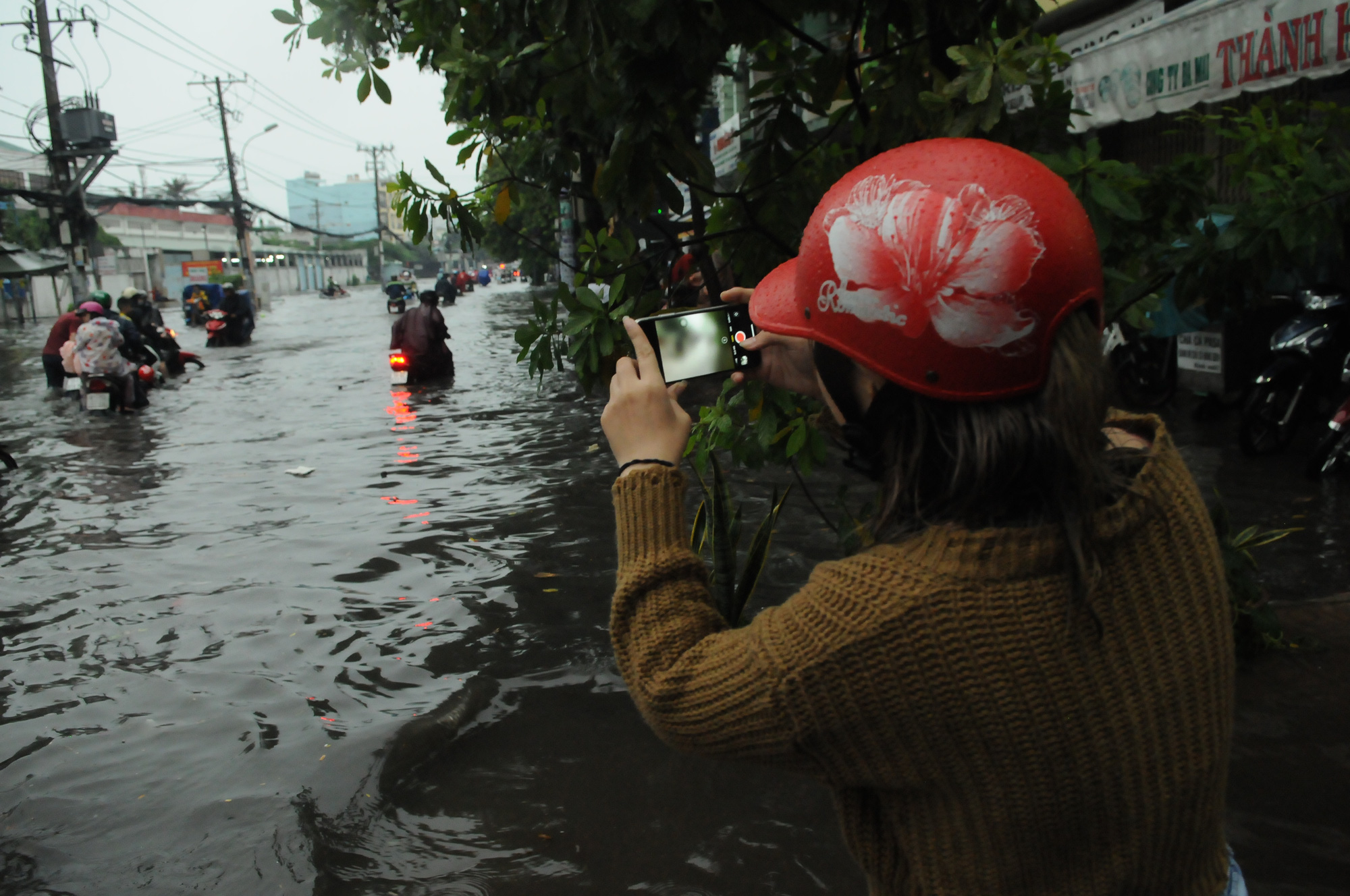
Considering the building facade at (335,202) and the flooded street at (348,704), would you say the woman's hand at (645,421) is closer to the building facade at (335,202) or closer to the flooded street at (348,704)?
the flooded street at (348,704)

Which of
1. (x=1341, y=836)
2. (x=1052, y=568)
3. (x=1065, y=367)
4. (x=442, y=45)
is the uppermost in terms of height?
(x=442, y=45)

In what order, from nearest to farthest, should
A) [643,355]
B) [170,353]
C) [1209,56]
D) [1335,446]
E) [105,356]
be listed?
[643,355] < [1335,446] < [1209,56] < [105,356] < [170,353]

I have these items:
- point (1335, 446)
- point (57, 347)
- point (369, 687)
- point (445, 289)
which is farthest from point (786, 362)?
point (445, 289)

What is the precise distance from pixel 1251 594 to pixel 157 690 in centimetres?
442

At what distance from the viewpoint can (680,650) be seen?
47.5 inches

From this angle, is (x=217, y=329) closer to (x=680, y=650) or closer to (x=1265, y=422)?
(x=1265, y=422)

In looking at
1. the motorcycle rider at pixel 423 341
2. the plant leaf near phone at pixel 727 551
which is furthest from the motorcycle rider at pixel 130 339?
the plant leaf near phone at pixel 727 551

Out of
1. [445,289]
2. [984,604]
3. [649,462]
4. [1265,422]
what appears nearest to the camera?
[984,604]

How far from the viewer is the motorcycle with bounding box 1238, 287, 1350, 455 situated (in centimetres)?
Result: 698

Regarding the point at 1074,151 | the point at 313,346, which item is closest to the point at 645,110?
the point at 1074,151

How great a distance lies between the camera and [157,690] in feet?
15.3

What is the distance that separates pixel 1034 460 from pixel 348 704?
3904 mm

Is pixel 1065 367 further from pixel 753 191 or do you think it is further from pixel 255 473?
pixel 255 473

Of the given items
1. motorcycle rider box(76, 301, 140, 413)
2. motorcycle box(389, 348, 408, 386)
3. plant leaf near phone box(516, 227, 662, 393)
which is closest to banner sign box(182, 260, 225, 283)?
motorcycle rider box(76, 301, 140, 413)
